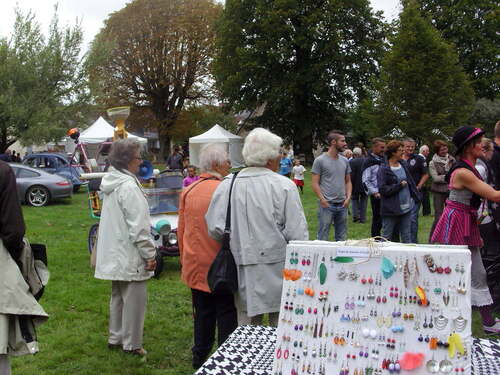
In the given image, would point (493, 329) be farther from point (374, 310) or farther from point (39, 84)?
point (39, 84)

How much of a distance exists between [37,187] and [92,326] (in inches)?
511

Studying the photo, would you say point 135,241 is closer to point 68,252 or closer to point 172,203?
point 172,203

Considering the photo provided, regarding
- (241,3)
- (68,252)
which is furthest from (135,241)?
(241,3)

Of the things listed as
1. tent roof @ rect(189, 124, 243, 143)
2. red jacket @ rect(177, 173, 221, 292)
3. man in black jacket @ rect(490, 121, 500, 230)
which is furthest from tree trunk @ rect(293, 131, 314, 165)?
red jacket @ rect(177, 173, 221, 292)

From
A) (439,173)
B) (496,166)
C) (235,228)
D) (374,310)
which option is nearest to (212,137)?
(439,173)

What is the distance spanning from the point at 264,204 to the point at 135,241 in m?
1.46

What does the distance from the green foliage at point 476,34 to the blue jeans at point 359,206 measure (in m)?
24.8

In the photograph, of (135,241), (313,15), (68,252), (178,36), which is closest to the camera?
(135,241)

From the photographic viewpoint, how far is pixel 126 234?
15.1 ft

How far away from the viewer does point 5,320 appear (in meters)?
3.52

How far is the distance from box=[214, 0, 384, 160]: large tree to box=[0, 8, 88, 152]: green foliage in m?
11.7

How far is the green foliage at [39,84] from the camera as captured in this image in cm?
2430

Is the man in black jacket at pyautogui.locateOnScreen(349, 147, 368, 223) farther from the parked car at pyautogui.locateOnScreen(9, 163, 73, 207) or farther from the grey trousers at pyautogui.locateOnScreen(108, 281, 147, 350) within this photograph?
the parked car at pyautogui.locateOnScreen(9, 163, 73, 207)

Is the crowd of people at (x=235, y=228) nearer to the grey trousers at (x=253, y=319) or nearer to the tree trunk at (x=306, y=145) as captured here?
the grey trousers at (x=253, y=319)
